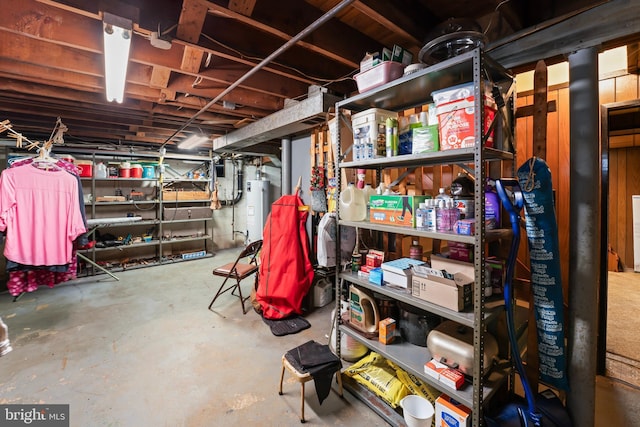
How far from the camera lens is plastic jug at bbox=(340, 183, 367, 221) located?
2057 mm

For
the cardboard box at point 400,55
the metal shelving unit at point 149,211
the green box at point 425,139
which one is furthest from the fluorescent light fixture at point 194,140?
the green box at point 425,139

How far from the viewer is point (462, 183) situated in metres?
1.53

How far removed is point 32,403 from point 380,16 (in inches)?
129

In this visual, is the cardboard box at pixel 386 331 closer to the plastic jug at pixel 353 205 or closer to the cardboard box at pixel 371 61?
the plastic jug at pixel 353 205

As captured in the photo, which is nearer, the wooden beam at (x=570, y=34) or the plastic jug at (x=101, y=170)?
the wooden beam at (x=570, y=34)

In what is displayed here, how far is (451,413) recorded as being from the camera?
1415 millimetres

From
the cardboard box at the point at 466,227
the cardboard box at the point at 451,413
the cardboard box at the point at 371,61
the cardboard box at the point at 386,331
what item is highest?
the cardboard box at the point at 371,61

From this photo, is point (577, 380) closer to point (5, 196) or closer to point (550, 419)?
point (550, 419)

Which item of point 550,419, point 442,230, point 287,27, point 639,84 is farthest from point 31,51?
point 639,84

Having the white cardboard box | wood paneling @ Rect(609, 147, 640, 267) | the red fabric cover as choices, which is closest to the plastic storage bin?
the red fabric cover

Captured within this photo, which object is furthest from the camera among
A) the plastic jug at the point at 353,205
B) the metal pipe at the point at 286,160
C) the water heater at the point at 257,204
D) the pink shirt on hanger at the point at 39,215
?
the water heater at the point at 257,204

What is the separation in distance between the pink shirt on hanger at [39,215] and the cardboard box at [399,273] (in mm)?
3238

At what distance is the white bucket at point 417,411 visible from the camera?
4.86 ft

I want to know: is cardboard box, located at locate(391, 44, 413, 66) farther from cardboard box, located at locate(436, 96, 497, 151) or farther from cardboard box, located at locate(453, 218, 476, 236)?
cardboard box, located at locate(453, 218, 476, 236)
